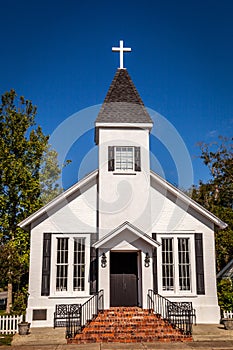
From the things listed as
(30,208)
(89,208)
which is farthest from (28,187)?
(89,208)

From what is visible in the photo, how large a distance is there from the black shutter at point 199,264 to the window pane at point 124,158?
14.4 ft

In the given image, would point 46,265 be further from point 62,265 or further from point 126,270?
point 126,270

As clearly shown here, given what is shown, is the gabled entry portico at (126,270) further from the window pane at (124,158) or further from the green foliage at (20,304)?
the green foliage at (20,304)

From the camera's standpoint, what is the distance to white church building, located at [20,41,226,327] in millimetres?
15281

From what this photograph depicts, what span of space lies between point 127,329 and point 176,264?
3871 mm

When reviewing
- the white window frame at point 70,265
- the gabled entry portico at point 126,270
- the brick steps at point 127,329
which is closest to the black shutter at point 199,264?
the gabled entry portico at point 126,270

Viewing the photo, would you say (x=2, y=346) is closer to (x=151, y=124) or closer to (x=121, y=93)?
(x=151, y=124)

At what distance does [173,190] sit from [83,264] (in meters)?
5.14

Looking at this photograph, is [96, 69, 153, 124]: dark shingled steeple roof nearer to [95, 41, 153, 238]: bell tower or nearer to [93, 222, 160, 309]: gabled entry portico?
[95, 41, 153, 238]: bell tower

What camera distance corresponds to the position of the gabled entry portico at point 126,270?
15.0 m

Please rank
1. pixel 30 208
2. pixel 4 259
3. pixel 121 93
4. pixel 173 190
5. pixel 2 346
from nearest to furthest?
pixel 2 346
pixel 173 190
pixel 121 93
pixel 4 259
pixel 30 208

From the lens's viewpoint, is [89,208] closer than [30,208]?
Yes

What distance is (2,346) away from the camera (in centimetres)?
1210

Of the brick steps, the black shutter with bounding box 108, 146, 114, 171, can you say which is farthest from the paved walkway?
the black shutter with bounding box 108, 146, 114, 171
